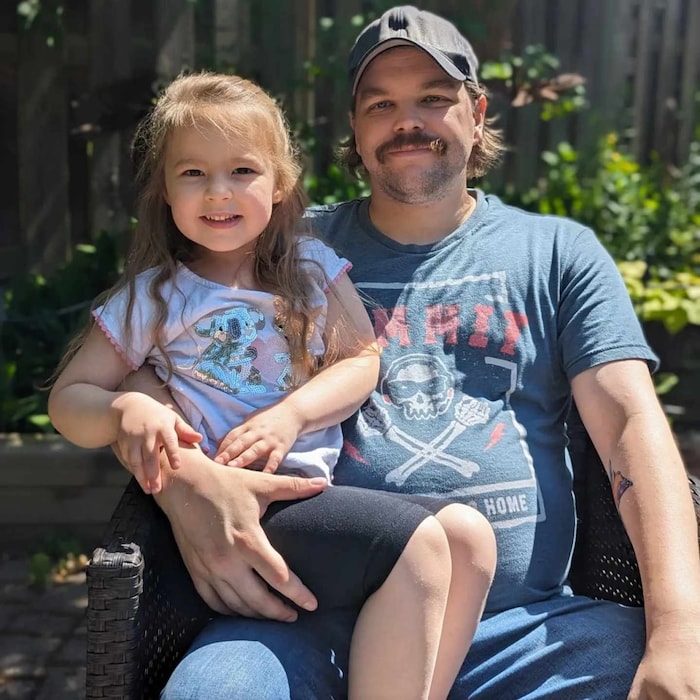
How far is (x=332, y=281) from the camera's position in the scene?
79.9 inches

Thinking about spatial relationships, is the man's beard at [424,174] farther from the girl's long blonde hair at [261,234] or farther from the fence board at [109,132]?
the fence board at [109,132]

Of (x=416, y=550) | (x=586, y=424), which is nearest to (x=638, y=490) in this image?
(x=586, y=424)

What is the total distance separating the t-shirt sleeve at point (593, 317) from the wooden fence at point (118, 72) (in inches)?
84.6

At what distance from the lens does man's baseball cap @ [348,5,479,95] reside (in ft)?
7.18

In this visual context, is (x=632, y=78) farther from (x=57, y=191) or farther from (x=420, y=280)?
(x=420, y=280)

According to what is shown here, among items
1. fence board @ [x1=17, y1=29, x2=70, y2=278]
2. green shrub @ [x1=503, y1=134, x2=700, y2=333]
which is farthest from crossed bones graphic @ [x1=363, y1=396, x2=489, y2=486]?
fence board @ [x1=17, y1=29, x2=70, y2=278]

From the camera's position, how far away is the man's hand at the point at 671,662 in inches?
63.7

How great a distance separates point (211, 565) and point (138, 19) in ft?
10.5

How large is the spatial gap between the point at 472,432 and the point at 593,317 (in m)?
0.34

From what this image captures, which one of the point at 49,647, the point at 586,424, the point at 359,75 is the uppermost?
the point at 359,75

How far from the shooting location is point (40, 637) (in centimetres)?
305

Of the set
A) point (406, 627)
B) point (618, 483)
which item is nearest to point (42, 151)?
point (618, 483)

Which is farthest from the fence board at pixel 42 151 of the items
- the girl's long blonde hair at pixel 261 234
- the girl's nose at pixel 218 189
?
the girl's nose at pixel 218 189

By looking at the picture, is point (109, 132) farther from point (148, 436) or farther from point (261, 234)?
point (148, 436)
